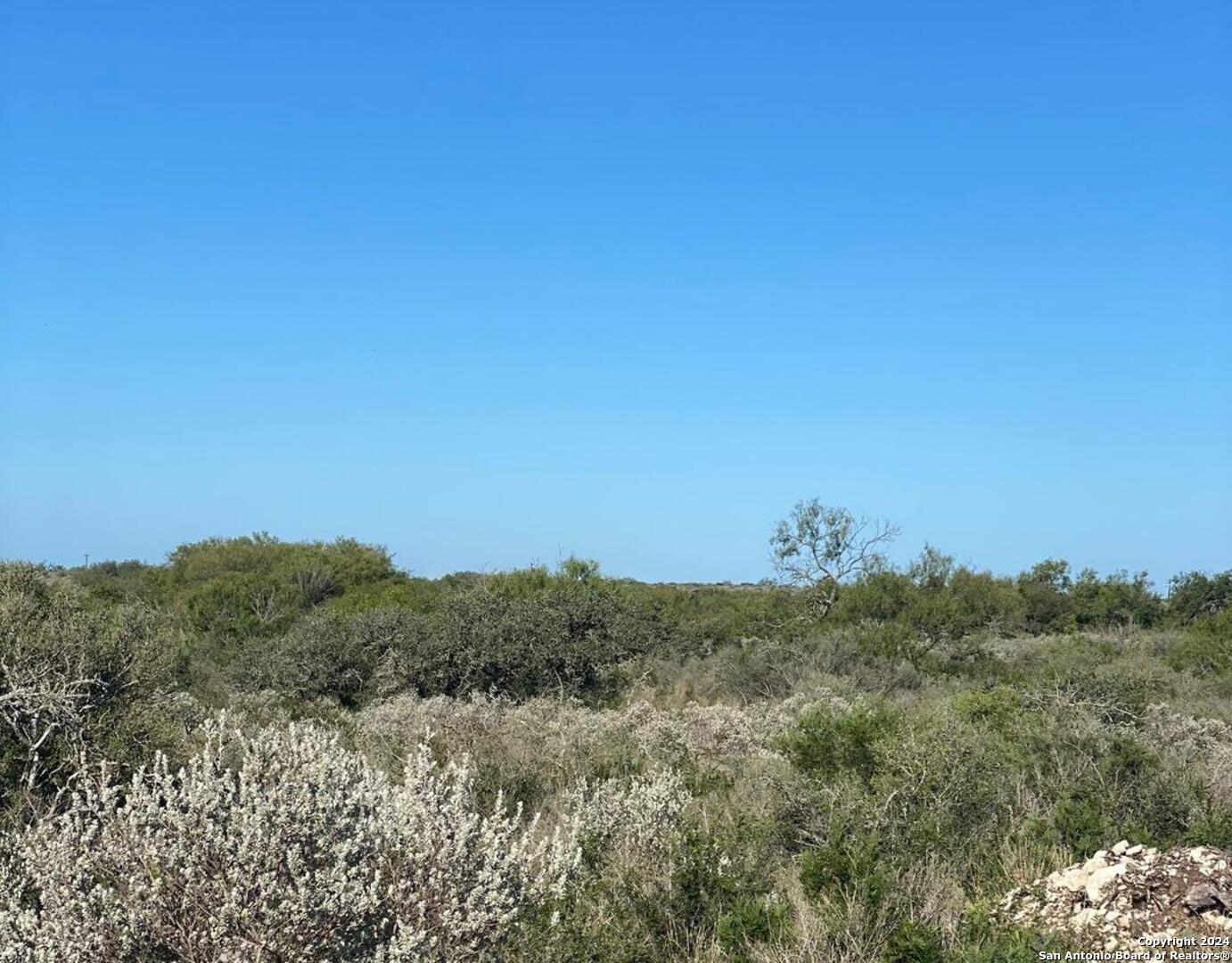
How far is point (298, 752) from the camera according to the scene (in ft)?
16.2

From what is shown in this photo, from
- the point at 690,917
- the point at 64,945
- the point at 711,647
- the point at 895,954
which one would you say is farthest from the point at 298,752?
the point at 711,647

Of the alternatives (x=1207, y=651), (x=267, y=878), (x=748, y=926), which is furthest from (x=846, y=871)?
(x=1207, y=651)

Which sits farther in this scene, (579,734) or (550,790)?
(579,734)

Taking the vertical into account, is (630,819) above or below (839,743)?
below

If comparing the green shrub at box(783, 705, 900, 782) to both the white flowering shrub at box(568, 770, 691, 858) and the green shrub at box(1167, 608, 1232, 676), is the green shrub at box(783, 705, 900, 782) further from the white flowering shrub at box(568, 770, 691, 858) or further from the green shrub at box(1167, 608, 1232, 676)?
the green shrub at box(1167, 608, 1232, 676)

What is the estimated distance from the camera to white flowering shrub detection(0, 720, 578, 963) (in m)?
3.85

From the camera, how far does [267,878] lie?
3832 millimetres

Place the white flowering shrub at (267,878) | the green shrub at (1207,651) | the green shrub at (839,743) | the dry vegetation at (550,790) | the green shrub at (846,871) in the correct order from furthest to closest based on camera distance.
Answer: the green shrub at (1207,651), the green shrub at (839,743), the green shrub at (846,871), the dry vegetation at (550,790), the white flowering shrub at (267,878)

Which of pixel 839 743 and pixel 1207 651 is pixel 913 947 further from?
pixel 1207 651

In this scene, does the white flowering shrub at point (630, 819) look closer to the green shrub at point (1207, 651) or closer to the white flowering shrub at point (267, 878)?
the white flowering shrub at point (267, 878)

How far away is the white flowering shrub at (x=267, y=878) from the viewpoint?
3.85 meters

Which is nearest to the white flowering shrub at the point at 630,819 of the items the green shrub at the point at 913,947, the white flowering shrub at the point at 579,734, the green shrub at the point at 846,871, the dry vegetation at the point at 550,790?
the dry vegetation at the point at 550,790

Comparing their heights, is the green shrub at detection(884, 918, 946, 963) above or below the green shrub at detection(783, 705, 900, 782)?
below

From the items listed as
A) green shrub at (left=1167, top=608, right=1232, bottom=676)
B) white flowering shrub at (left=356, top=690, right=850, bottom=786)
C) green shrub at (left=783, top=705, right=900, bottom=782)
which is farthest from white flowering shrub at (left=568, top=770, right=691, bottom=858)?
green shrub at (left=1167, top=608, right=1232, bottom=676)
